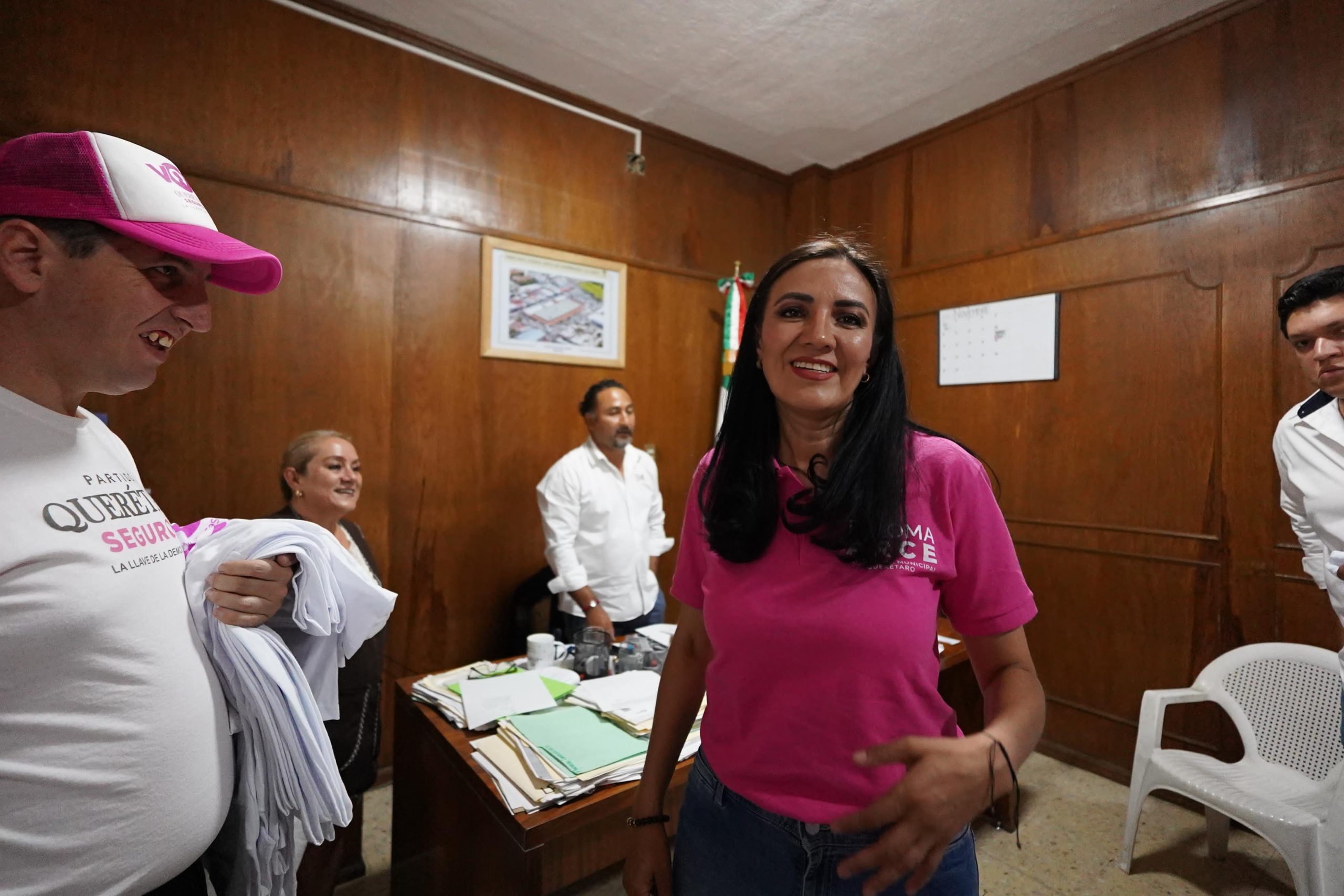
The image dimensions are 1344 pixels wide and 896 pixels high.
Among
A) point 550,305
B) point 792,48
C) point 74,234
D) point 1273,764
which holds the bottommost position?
point 1273,764

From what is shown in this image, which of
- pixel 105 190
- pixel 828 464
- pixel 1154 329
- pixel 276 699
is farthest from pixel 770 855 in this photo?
pixel 1154 329

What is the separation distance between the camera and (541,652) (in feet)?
6.02

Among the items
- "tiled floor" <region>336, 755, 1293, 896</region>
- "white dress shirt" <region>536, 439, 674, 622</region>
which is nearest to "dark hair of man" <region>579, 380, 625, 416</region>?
"white dress shirt" <region>536, 439, 674, 622</region>

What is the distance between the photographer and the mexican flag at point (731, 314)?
3598 mm

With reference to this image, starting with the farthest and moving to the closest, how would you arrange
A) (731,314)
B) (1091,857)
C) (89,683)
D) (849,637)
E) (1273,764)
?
(731,314) < (1091,857) < (1273,764) < (849,637) < (89,683)

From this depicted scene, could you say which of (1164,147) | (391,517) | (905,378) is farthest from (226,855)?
(1164,147)

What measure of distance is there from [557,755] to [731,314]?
2.76 m

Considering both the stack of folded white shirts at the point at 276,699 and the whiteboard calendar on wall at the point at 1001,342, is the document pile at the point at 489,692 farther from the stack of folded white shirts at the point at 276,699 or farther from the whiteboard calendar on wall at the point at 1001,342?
the whiteboard calendar on wall at the point at 1001,342

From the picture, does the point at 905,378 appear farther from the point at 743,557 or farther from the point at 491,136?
the point at 491,136

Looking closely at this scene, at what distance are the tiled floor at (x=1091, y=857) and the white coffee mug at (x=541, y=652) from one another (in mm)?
720

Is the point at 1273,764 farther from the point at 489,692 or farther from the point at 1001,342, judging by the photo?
the point at 489,692

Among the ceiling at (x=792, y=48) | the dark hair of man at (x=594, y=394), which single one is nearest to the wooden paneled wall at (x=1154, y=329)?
the ceiling at (x=792, y=48)

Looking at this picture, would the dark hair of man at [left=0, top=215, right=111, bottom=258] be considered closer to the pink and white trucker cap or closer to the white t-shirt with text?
the pink and white trucker cap

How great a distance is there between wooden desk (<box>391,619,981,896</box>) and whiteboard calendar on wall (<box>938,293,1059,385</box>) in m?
2.57
